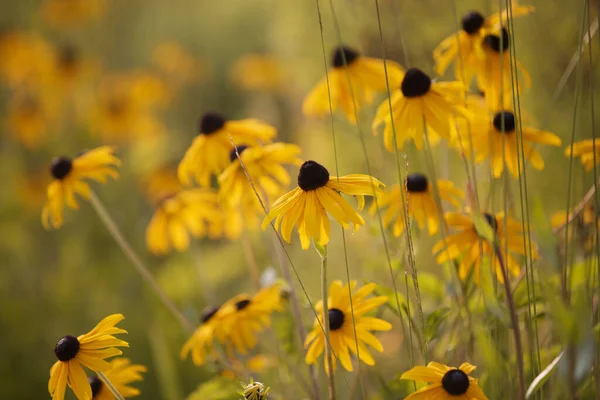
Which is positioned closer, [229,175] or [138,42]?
[229,175]

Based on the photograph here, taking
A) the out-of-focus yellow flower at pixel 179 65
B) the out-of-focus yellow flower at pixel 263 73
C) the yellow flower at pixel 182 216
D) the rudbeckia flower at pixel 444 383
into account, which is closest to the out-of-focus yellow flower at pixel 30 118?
the out-of-focus yellow flower at pixel 179 65

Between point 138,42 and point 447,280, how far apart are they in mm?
4444

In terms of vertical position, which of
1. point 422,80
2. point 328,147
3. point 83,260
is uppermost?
point 422,80

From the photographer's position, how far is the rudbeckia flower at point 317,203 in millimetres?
728

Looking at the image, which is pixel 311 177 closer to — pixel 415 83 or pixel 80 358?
pixel 415 83

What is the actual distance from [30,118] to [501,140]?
7.60 feet

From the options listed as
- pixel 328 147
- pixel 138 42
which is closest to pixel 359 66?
pixel 328 147

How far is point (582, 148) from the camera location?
903 mm

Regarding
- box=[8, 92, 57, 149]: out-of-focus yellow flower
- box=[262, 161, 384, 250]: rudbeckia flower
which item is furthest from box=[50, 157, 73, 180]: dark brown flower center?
box=[8, 92, 57, 149]: out-of-focus yellow flower

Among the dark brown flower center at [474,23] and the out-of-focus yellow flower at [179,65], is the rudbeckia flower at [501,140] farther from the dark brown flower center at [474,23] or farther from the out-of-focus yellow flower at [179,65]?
the out-of-focus yellow flower at [179,65]

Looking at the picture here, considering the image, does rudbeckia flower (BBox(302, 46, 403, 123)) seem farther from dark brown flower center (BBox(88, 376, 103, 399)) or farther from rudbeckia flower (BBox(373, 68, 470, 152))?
dark brown flower center (BBox(88, 376, 103, 399))

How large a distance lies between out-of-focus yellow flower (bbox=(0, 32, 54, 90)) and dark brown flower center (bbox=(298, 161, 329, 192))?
7.41 ft

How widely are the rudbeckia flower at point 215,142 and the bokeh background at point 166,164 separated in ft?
0.76

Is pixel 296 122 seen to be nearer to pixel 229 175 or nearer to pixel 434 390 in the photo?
pixel 229 175
